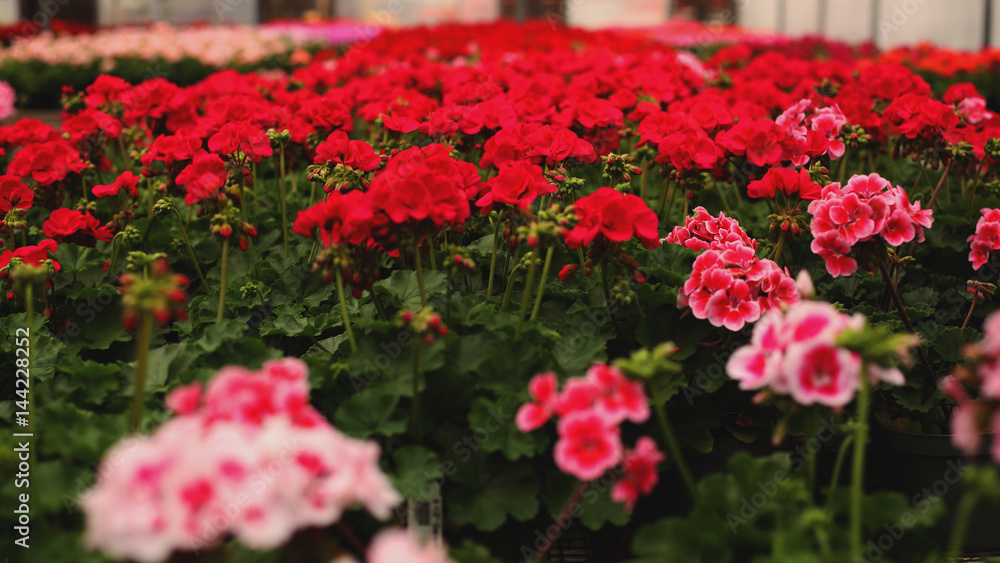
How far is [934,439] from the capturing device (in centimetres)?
163

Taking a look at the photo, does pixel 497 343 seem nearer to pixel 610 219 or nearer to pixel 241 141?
pixel 610 219

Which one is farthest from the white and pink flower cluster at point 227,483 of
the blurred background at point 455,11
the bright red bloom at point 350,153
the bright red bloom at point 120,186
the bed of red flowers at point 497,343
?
the blurred background at point 455,11

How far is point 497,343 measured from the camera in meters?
1.44

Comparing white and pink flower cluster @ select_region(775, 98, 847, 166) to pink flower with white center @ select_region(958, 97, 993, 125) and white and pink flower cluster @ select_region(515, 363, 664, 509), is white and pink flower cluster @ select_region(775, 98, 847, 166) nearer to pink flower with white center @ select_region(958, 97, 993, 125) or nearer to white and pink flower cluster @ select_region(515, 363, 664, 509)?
pink flower with white center @ select_region(958, 97, 993, 125)

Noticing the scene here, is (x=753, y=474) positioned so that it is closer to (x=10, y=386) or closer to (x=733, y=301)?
(x=733, y=301)

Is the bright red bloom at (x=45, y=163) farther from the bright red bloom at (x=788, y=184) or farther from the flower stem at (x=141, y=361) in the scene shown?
the bright red bloom at (x=788, y=184)

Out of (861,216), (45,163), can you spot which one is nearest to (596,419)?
(861,216)

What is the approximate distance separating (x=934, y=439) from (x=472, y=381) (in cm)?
91

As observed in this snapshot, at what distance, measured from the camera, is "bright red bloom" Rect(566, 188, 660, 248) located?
1.41m

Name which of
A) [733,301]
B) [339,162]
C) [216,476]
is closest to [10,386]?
[339,162]

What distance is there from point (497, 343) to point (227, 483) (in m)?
0.72

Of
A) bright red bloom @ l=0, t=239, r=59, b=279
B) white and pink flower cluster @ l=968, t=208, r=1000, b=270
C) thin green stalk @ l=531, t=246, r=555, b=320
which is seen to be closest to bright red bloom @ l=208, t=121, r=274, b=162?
bright red bloom @ l=0, t=239, r=59, b=279

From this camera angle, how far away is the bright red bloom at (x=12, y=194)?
1912mm

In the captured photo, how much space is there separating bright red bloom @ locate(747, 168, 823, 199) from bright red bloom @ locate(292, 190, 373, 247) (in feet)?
2.82
